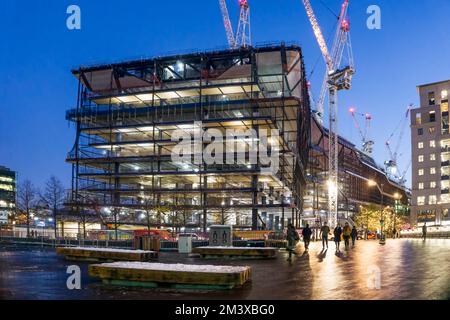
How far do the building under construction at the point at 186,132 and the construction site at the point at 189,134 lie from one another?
199 millimetres

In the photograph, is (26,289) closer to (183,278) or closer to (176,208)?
(183,278)

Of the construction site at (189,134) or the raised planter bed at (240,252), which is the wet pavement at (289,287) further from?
the construction site at (189,134)

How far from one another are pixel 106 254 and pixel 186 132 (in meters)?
68.0

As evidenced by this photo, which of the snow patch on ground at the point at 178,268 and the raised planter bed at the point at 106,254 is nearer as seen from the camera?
the snow patch on ground at the point at 178,268

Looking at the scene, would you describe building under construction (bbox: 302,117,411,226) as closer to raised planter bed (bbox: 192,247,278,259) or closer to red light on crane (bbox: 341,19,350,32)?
red light on crane (bbox: 341,19,350,32)

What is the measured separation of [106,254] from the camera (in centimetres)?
2264

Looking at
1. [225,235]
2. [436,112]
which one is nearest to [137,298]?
[225,235]

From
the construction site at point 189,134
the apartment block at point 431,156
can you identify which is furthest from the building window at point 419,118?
the construction site at point 189,134

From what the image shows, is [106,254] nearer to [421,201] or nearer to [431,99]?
[421,201]

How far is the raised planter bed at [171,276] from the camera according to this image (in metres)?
13.1

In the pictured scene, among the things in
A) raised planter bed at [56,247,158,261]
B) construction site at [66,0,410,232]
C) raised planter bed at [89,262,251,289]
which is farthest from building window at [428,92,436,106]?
raised planter bed at [89,262,251,289]

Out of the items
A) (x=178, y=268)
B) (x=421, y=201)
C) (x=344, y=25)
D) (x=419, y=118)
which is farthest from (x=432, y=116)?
(x=178, y=268)

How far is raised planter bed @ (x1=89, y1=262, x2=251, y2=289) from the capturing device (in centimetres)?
1309

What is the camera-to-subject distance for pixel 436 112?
431ft
